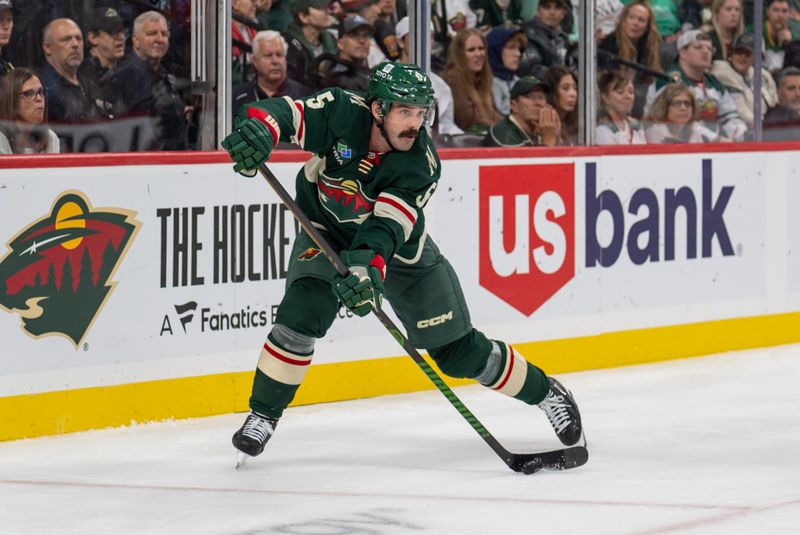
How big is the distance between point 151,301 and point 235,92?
2.78 feet

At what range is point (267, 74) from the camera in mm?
5949

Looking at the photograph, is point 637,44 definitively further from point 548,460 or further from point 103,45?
point 548,460

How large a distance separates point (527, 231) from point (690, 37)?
1542mm

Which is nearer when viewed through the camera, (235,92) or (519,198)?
(235,92)

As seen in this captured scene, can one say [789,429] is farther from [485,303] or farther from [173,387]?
[173,387]

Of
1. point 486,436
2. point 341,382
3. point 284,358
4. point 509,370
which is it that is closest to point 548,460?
point 486,436

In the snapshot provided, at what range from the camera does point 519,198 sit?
6.68m

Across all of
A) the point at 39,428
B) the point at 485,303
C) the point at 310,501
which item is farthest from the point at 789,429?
the point at 39,428

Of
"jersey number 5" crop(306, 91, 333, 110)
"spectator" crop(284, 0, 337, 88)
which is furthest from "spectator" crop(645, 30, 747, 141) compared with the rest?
"jersey number 5" crop(306, 91, 333, 110)

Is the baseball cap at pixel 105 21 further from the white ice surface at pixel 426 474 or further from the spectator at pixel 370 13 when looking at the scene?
the white ice surface at pixel 426 474

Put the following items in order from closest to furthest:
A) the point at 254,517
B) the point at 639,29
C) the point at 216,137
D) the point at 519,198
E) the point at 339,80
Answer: the point at 254,517 → the point at 216,137 → the point at 339,80 → the point at 519,198 → the point at 639,29

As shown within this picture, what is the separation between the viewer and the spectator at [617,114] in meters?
7.17

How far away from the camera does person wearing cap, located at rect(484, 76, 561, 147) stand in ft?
22.2

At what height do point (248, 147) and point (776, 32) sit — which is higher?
point (776, 32)
